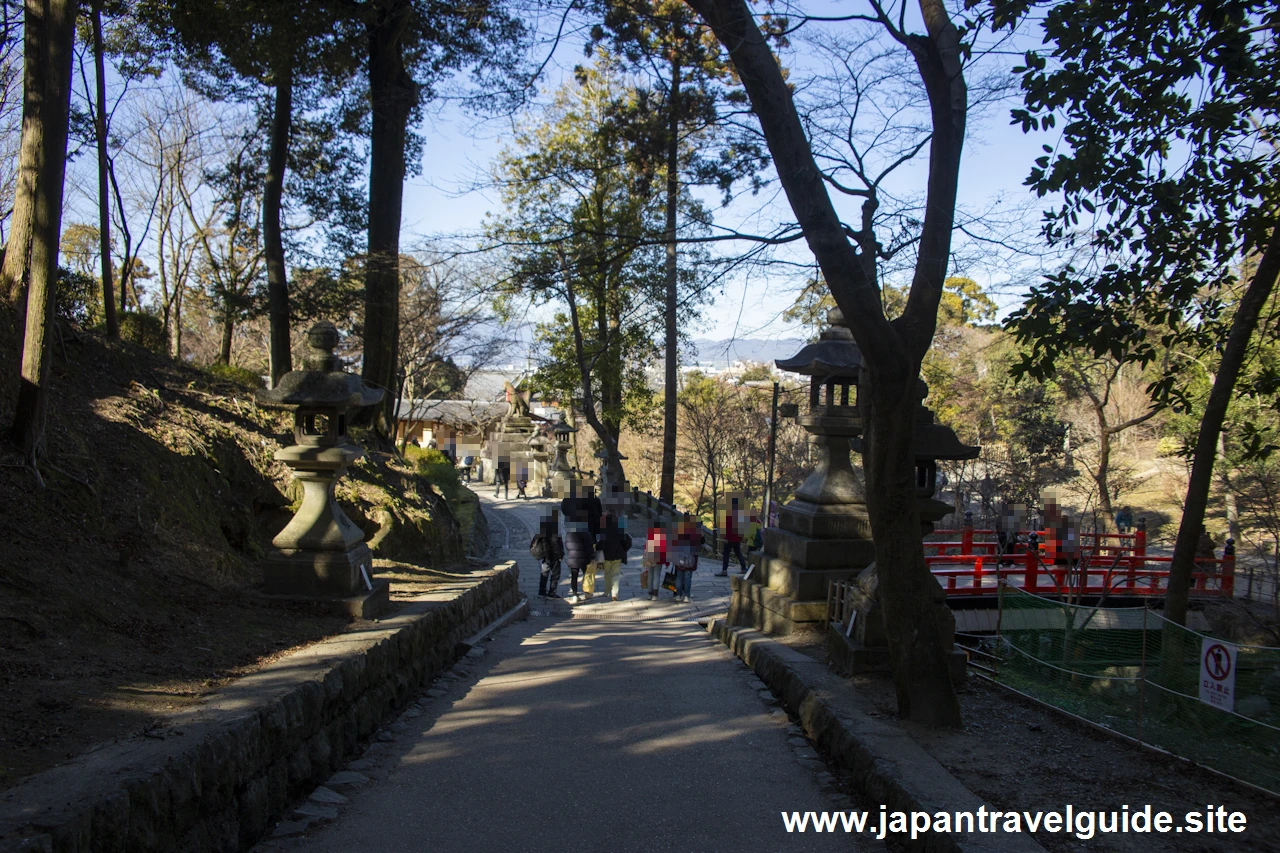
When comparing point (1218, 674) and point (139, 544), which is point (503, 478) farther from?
point (1218, 674)

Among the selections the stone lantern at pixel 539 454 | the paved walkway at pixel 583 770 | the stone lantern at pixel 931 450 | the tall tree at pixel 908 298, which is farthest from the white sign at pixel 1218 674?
the stone lantern at pixel 539 454

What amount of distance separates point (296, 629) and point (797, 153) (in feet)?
16.1

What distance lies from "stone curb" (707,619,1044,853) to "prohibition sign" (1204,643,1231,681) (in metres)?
1.44

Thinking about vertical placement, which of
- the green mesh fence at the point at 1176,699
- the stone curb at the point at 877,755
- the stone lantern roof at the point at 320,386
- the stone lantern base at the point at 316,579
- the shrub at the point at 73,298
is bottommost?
the stone curb at the point at 877,755

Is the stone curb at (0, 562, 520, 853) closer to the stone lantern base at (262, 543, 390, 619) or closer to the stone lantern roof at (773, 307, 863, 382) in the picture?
the stone lantern base at (262, 543, 390, 619)

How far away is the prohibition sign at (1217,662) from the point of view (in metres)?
4.06

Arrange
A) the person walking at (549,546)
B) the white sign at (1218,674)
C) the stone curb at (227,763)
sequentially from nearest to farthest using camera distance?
the stone curb at (227,763) → the white sign at (1218,674) → the person walking at (549,546)

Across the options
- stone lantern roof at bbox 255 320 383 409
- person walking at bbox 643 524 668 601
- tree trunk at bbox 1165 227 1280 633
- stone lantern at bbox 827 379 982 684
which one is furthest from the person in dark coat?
tree trunk at bbox 1165 227 1280 633

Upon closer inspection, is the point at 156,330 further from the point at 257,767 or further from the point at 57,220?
the point at 257,767

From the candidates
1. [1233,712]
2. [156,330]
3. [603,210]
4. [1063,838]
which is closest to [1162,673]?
[1233,712]

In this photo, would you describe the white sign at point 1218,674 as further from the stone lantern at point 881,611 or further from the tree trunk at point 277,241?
the tree trunk at point 277,241

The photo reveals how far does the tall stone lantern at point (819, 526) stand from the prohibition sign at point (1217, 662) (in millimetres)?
3801

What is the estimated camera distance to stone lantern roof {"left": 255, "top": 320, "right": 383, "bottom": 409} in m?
7.49

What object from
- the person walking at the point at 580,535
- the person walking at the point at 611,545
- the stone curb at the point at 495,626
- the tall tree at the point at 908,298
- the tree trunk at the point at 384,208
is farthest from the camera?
the tree trunk at the point at 384,208
